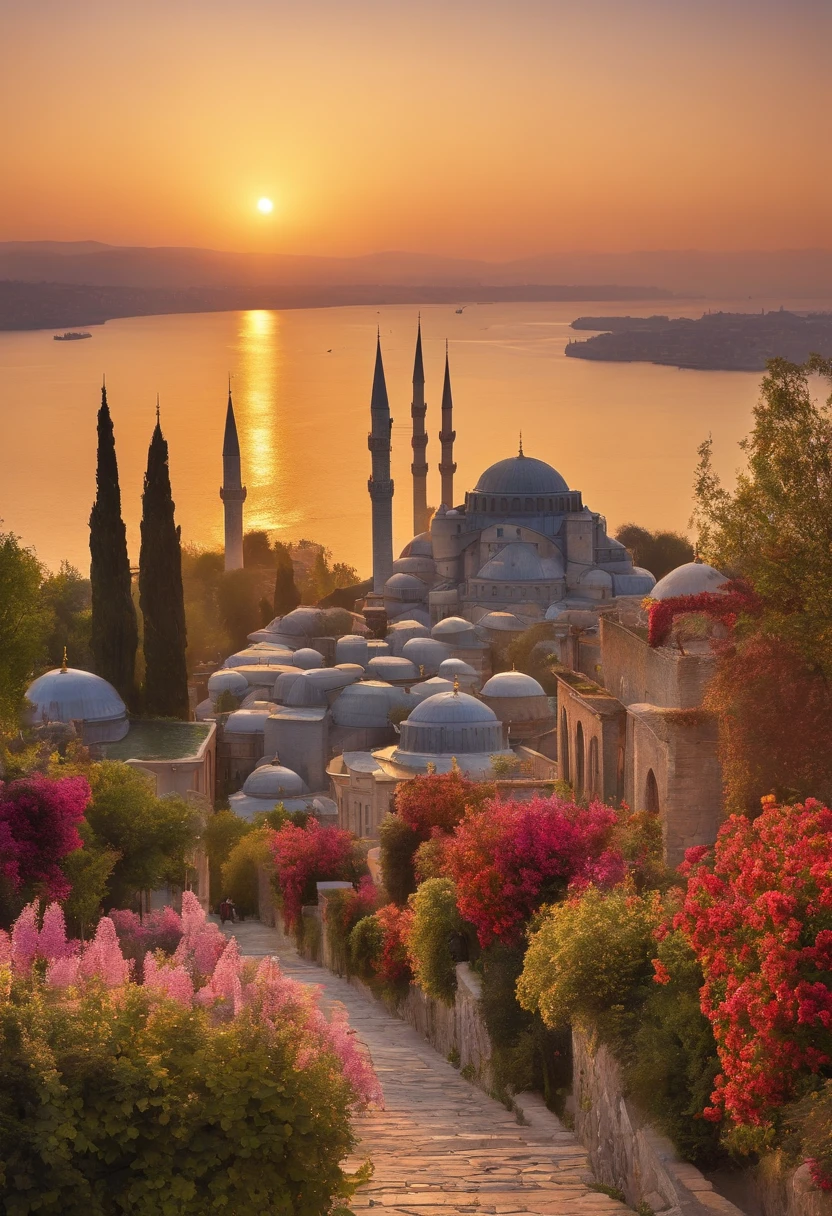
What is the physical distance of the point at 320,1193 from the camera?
21.7 feet

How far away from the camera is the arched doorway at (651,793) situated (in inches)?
548

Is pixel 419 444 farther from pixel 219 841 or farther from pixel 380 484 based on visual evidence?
pixel 219 841

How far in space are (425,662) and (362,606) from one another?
12.5 meters

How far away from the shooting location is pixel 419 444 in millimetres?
62406

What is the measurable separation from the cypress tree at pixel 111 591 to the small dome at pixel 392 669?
38.4 feet

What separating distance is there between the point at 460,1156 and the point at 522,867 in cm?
318

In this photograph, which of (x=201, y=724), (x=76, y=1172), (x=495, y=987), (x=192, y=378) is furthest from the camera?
(x=192, y=378)

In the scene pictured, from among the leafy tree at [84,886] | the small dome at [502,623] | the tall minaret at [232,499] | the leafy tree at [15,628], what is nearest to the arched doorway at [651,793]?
the leafy tree at [84,886]

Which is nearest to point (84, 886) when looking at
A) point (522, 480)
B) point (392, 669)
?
point (392, 669)

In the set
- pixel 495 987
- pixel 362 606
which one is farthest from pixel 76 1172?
pixel 362 606

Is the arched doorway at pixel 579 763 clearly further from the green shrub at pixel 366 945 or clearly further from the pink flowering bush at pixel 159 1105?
the pink flowering bush at pixel 159 1105

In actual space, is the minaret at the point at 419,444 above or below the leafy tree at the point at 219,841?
above

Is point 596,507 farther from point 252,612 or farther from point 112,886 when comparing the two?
point 112,886

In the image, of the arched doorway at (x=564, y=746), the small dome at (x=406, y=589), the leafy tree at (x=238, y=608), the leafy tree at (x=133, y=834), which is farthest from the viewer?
the leafy tree at (x=238, y=608)
